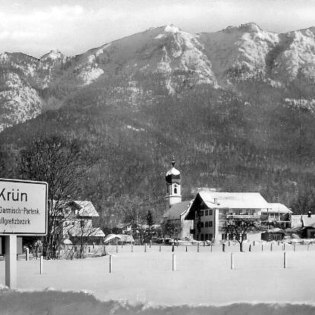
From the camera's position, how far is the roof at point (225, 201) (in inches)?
6473

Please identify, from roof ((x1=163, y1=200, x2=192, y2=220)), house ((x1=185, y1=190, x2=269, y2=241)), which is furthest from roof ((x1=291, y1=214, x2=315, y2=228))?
roof ((x1=163, y1=200, x2=192, y2=220))

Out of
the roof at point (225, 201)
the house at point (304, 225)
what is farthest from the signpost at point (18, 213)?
the house at point (304, 225)

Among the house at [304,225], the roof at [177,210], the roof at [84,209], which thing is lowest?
the house at [304,225]

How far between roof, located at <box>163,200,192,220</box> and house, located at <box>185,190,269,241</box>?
Result: 504 centimetres

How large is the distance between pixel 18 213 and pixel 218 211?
140 metres

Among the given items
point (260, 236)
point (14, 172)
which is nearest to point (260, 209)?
point (260, 236)

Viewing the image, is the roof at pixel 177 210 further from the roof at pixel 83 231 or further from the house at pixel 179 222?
Answer: the roof at pixel 83 231

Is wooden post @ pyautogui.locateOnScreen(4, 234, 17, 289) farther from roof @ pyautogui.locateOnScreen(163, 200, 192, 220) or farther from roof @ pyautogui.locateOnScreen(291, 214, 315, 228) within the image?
roof @ pyautogui.locateOnScreen(163, 200, 192, 220)

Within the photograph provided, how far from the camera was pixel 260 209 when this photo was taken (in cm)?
16988

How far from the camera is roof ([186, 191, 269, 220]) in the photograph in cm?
16441

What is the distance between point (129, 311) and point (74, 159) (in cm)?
3681

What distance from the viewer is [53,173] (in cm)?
5109

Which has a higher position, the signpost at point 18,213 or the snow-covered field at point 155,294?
the signpost at point 18,213

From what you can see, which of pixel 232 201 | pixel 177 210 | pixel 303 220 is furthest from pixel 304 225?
pixel 177 210
